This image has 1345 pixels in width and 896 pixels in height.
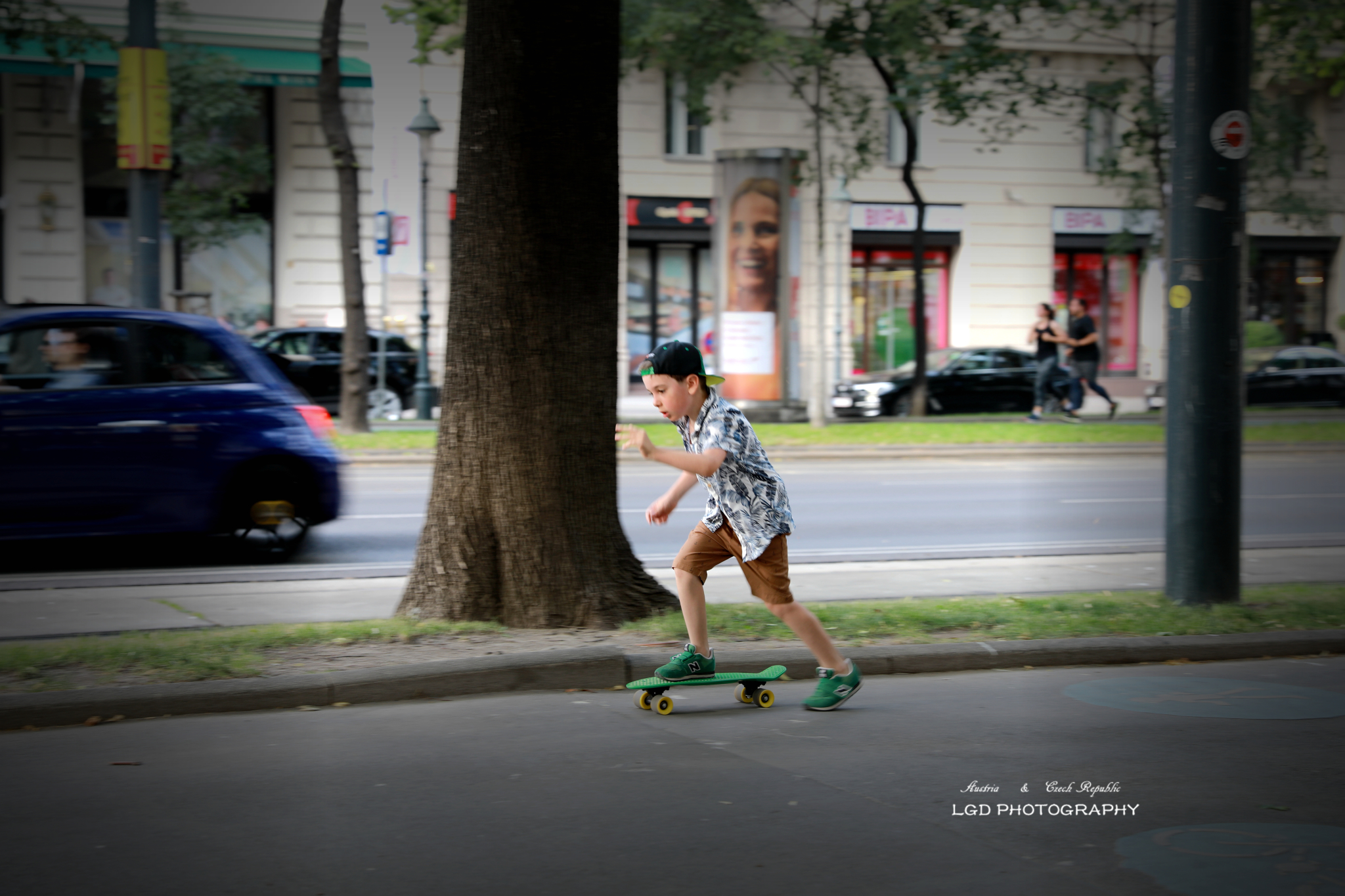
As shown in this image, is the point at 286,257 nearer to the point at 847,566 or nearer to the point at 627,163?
the point at 627,163

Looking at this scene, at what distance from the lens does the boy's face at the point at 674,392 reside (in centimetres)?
534

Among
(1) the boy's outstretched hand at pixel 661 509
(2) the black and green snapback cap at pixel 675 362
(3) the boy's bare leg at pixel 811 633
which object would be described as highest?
(2) the black and green snapback cap at pixel 675 362

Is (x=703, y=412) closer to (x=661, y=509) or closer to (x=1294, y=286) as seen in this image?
(x=661, y=509)

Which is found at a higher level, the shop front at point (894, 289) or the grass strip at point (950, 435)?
the shop front at point (894, 289)

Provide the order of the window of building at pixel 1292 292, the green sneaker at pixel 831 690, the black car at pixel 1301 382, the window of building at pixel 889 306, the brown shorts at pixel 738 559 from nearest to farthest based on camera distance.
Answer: the brown shorts at pixel 738 559, the green sneaker at pixel 831 690, the black car at pixel 1301 382, the window of building at pixel 889 306, the window of building at pixel 1292 292

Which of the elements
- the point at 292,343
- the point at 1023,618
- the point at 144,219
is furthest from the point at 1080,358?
the point at 1023,618

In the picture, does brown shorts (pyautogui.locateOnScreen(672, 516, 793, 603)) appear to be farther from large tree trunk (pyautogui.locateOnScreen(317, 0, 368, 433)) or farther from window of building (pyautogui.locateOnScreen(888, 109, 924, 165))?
window of building (pyautogui.locateOnScreen(888, 109, 924, 165))

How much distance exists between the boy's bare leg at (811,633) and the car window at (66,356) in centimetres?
540

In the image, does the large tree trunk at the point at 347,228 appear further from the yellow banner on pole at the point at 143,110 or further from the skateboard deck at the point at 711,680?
the skateboard deck at the point at 711,680

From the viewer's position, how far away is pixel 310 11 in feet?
87.5

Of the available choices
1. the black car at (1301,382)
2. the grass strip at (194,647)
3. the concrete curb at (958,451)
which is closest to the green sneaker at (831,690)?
the grass strip at (194,647)

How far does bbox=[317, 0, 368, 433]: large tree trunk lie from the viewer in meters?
18.6

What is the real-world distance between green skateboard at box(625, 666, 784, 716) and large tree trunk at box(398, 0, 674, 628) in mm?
1239

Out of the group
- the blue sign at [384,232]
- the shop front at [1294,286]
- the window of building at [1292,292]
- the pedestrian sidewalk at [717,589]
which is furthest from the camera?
the window of building at [1292,292]
